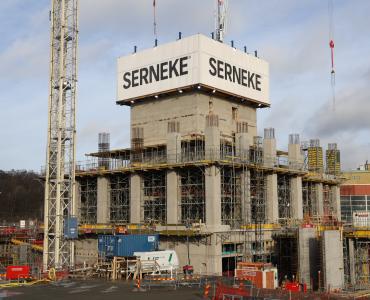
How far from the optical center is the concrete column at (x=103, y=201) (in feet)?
213

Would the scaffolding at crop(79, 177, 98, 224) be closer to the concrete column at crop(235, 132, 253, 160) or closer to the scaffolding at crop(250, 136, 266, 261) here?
the concrete column at crop(235, 132, 253, 160)

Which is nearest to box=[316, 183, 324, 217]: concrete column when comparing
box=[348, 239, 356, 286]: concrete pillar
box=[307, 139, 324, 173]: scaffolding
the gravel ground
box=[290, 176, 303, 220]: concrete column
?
box=[307, 139, 324, 173]: scaffolding

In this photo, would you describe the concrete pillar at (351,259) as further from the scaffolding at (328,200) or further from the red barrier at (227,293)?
the red barrier at (227,293)

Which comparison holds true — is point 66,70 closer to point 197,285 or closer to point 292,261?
point 197,285

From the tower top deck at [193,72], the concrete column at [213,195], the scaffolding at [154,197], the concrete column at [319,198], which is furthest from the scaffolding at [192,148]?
the concrete column at [319,198]

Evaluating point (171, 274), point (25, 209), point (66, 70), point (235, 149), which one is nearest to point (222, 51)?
point (235, 149)

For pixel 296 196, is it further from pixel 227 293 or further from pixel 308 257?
pixel 227 293

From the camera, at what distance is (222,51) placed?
6425 centimetres

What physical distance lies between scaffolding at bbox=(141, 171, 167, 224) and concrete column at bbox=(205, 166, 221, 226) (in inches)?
315

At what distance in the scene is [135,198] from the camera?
61.0 m

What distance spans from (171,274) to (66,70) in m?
26.9

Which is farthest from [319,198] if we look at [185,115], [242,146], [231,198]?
[185,115]

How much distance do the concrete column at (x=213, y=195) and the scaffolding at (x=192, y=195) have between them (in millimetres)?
2041

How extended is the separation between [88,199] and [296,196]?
29241 mm
